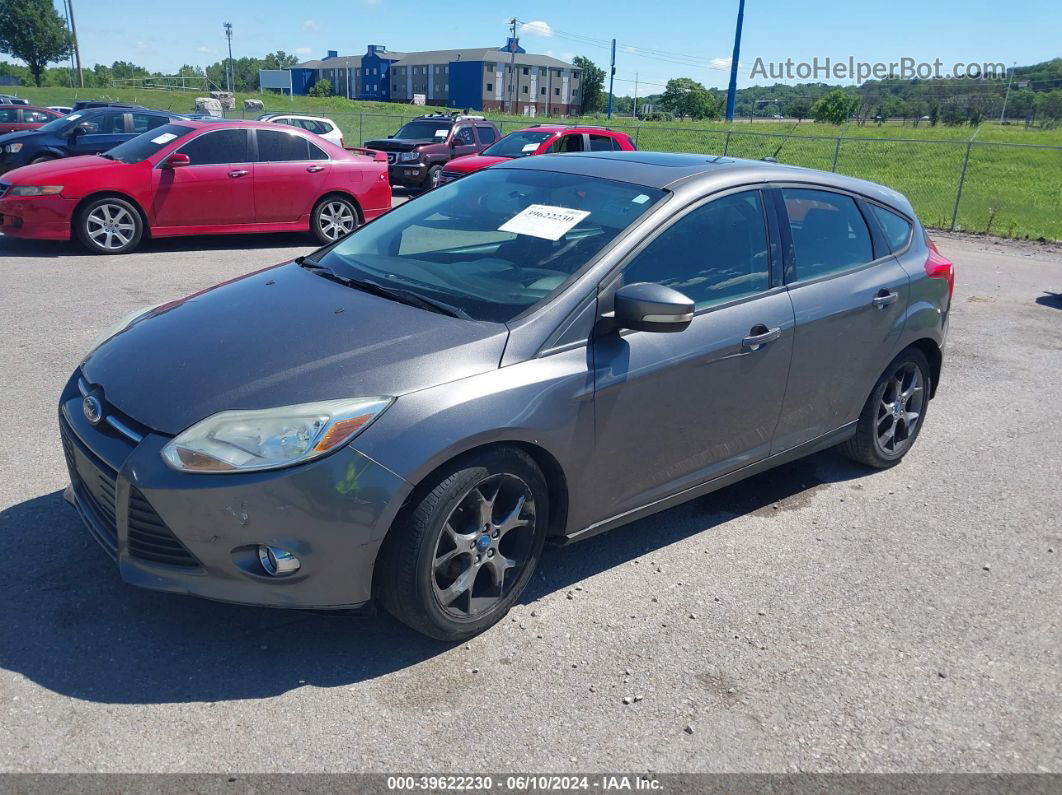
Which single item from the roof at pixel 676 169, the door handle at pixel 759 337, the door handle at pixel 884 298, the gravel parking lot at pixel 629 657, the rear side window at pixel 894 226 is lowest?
the gravel parking lot at pixel 629 657

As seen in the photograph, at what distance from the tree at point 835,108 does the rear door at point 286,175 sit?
60.9 metres

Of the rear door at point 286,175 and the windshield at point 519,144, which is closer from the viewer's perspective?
the rear door at point 286,175

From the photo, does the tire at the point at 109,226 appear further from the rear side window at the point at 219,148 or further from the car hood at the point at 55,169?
the rear side window at the point at 219,148

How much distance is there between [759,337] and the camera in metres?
3.99

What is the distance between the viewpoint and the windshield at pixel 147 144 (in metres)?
10.5

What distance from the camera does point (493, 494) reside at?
3252 millimetres

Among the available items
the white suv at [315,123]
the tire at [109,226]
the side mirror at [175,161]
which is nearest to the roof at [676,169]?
the side mirror at [175,161]

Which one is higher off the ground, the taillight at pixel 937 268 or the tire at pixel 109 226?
the taillight at pixel 937 268

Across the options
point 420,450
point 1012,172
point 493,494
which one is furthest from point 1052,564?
point 1012,172

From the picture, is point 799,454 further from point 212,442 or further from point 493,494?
point 212,442

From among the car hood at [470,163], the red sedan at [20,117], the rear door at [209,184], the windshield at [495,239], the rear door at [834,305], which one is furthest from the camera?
the red sedan at [20,117]

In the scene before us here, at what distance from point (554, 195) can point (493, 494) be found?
5.25 feet

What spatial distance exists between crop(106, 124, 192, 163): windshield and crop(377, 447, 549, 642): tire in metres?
8.94

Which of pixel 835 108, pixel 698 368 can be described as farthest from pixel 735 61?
pixel 698 368
